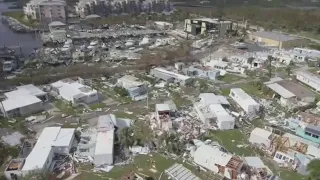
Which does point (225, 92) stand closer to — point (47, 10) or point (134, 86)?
point (134, 86)

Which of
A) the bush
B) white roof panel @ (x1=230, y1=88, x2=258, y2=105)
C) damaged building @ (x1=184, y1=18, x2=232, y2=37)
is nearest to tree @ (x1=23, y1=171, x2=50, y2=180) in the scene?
the bush

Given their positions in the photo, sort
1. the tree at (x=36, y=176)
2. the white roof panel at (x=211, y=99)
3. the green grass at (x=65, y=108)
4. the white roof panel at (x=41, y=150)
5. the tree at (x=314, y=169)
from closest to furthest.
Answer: the tree at (x=314, y=169) < the tree at (x=36, y=176) < the white roof panel at (x=41, y=150) < the green grass at (x=65, y=108) < the white roof panel at (x=211, y=99)

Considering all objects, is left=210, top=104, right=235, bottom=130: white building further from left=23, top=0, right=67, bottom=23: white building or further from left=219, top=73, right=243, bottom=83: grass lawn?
left=23, top=0, right=67, bottom=23: white building

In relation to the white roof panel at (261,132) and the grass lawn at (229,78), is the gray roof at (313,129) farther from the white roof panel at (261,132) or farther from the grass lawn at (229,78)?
the grass lawn at (229,78)

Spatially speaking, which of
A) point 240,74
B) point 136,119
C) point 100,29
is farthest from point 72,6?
point 136,119

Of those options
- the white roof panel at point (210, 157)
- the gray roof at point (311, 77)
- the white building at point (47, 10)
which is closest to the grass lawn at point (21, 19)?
the white building at point (47, 10)

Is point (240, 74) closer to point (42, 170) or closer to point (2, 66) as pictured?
point (42, 170)

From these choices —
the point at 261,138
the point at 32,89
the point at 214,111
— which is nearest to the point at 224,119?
the point at 214,111
